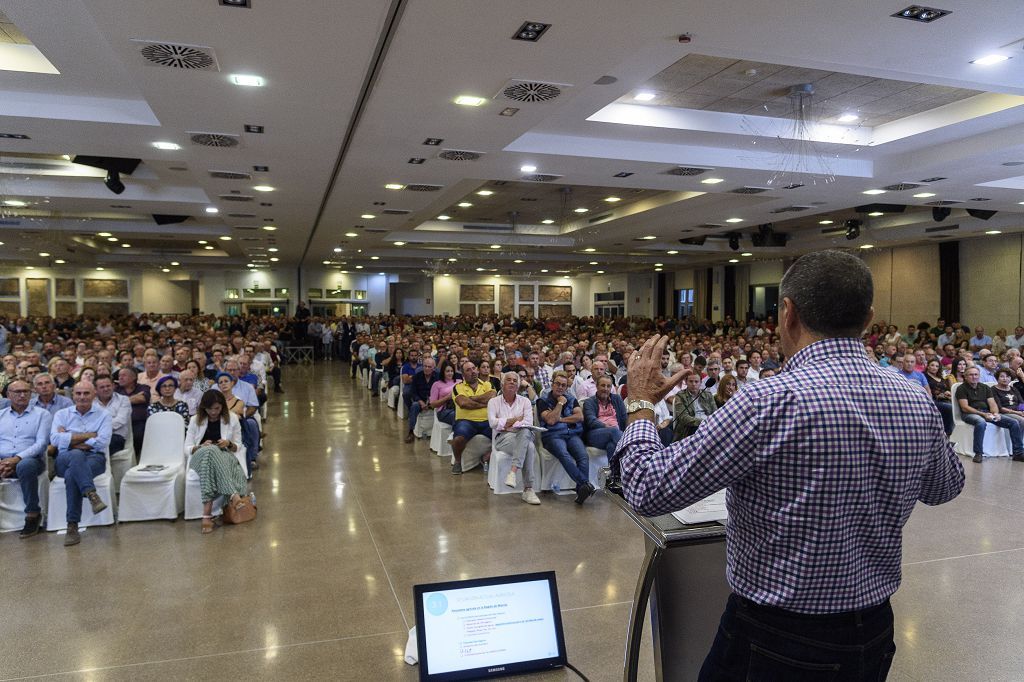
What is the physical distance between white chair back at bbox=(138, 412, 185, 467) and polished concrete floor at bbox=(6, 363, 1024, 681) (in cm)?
73

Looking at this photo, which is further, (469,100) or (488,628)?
(469,100)

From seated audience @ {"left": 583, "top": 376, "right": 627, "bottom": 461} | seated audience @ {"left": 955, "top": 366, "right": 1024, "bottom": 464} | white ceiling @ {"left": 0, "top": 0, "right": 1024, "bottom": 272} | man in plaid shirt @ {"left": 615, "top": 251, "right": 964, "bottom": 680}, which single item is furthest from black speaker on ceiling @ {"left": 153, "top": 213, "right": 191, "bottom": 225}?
man in plaid shirt @ {"left": 615, "top": 251, "right": 964, "bottom": 680}

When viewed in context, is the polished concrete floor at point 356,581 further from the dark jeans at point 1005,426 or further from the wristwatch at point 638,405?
the wristwatch at point 638,405

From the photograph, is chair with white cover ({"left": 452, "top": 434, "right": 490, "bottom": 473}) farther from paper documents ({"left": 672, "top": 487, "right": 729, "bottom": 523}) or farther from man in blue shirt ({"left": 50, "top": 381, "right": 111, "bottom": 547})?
paper documents ({"left": 672, "top": 487, "right": 729, "bottom": 523})

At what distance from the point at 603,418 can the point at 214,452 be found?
3458 mm

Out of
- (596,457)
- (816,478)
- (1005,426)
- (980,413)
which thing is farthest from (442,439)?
(816,478)

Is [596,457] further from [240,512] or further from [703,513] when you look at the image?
[703,513]

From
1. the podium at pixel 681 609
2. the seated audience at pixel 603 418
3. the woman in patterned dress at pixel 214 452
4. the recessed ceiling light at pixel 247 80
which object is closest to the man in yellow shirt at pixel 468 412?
the seated audience at pixel 603 418

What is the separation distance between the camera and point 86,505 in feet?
17.2

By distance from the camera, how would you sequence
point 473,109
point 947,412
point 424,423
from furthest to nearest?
point 424,423
point 947,412
point 473,109

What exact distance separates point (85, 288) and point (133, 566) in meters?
28.9

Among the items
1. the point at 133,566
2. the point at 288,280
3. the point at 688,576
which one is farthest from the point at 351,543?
the point at 288,280

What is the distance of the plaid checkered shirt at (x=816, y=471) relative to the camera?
1.32m

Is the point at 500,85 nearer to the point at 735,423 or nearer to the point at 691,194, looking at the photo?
the point at 735,423
